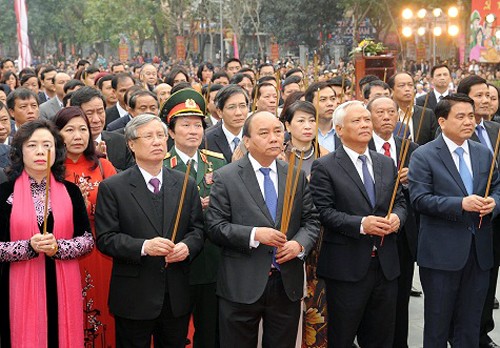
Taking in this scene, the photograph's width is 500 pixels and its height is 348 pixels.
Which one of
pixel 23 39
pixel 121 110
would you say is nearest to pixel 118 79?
pixel 121 110

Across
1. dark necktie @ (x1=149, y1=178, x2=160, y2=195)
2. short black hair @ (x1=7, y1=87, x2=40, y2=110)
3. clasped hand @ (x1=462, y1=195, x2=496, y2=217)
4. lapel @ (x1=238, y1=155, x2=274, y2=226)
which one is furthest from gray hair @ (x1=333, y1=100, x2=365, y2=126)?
short black hair @ (x1=7, y1=87, x2=40, y2=110)

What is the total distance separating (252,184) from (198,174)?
0.66 meters

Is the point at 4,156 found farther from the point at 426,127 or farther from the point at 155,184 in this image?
the point at 426,127

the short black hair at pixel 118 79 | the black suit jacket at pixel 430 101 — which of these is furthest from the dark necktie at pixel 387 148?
the short black hair at pixel 118 79

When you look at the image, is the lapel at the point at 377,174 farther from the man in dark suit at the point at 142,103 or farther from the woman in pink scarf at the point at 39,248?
the man in dark suit at the point at 142,103

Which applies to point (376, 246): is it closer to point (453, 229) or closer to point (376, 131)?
point (453, 229)

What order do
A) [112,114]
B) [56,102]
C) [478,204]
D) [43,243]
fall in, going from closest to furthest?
[43,243] < [478,204] < [112,114] < [56,102]

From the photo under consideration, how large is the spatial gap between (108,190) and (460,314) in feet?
6.82

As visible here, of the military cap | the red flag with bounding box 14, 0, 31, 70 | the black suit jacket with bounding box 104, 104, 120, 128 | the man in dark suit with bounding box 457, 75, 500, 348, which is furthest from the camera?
the red flag with bounding box 14, 0, 31, 70

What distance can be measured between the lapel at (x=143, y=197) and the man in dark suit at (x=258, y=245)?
0.27 meters

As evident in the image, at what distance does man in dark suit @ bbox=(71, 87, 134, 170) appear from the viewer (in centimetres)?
505

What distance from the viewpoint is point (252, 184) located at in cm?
394

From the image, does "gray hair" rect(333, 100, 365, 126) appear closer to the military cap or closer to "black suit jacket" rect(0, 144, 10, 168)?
the military cap

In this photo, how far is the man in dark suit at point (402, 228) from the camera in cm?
489
